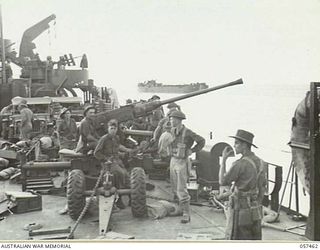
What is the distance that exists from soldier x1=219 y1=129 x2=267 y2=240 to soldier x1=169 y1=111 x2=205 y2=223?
1.01 meters

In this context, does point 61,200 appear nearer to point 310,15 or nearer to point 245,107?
point 310,15

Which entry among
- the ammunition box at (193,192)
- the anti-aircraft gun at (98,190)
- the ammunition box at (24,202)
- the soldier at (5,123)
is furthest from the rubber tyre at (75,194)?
the soldier at (5,123)

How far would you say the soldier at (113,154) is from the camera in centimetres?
419

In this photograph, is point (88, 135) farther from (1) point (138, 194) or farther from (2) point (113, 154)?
(1) point (138, 194)

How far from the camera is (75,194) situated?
387 centimetres

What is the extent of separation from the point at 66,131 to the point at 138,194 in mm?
2578

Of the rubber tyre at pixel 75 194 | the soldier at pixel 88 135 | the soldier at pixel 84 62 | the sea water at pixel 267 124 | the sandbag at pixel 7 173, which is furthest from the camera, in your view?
the soldier at pixel 84 62

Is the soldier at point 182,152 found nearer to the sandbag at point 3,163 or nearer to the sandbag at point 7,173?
the sandbag at point 7,173

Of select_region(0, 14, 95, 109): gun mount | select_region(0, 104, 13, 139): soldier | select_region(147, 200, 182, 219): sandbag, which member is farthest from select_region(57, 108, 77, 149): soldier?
select_region(0, 14, 95, 109): gun mount

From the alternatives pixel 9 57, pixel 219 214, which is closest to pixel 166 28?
pixel 219 214

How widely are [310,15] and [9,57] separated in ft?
30.2

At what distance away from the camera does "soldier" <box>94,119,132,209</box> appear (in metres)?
4.19

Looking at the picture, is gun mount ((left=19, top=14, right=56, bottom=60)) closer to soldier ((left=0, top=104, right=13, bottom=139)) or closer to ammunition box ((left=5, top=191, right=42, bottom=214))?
soldier ((left=0, top=104, right=13, bottom=139))

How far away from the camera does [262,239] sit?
3426 mm
